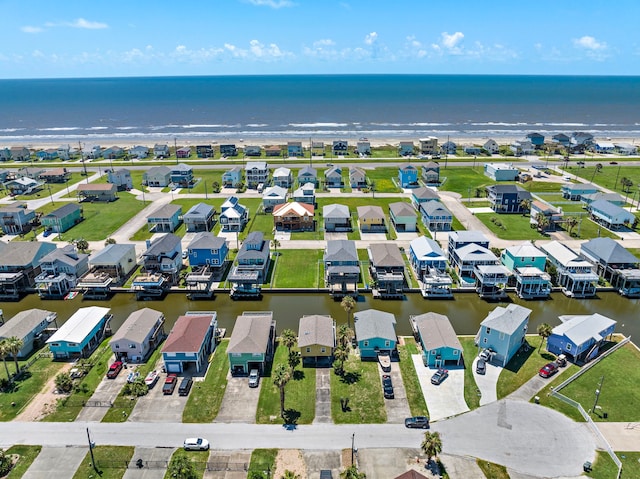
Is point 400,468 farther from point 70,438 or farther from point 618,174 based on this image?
point 618,174

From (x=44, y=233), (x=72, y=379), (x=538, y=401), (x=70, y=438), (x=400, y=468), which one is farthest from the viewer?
(x=44, y=233)

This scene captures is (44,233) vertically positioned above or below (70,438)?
above

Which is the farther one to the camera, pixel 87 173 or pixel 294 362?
pixel 87 173

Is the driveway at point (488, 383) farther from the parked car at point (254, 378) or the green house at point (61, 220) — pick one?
the green house at point (61, 220)

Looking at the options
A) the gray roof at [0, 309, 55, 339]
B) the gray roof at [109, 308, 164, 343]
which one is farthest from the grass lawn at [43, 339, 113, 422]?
the gray roof at [0, 309, 55, 339]

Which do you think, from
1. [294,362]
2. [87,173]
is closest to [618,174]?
[294,362]

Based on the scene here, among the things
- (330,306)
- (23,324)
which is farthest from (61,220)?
(330,306)

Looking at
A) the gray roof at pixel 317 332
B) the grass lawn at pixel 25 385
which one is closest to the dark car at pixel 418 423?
the gray roof at pixel 317 332
